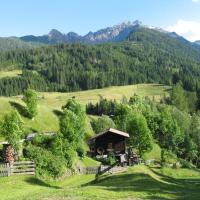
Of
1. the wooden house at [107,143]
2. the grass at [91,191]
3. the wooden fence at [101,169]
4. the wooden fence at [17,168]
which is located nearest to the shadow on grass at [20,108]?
the wooden house at [107,143]

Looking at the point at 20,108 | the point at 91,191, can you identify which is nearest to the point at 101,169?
the point at 91,191

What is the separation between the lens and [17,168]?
166 feet

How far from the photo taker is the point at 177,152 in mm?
122750

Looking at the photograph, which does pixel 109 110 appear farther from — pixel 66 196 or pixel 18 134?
pixel 66 196

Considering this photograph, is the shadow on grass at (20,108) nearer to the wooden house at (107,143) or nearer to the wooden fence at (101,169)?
the wooden house at (107,143)

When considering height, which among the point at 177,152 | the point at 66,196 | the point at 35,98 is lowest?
the point at 177,152

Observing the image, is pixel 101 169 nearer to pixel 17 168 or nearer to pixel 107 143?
pixel 17 168

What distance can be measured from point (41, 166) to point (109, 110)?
13856cm

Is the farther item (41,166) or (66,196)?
(41,166)

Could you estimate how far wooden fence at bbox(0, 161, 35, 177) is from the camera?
48719 mm

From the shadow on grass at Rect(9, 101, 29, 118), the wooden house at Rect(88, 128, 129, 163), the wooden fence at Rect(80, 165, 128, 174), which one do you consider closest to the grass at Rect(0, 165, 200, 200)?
the wooden fence at Rect(80, 165, 128, 174)

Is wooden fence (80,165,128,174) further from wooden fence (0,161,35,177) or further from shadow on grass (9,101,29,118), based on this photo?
shadow on grass (9,101,29,118)

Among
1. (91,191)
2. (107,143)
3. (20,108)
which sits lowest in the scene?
(107,143)

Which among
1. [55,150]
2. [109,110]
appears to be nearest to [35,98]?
[55,150]
